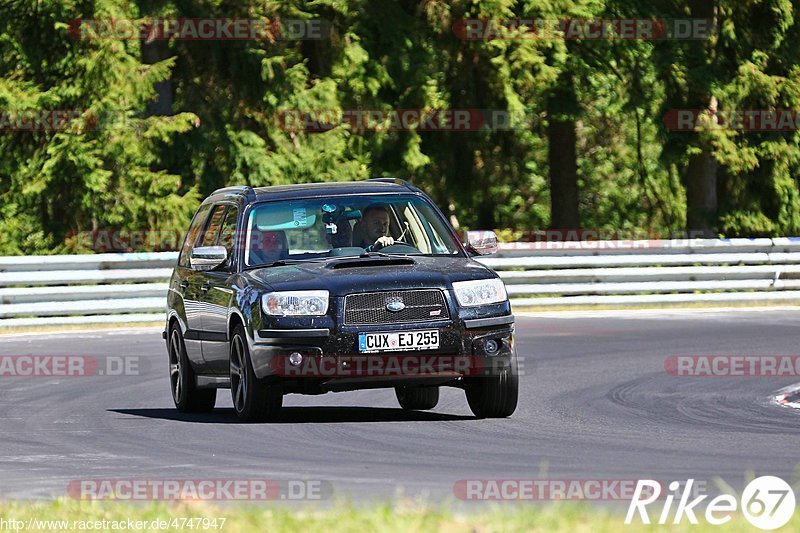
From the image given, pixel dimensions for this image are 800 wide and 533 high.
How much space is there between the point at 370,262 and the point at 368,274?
286 mm

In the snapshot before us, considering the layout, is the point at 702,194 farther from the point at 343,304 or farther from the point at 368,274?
the point at 343,304

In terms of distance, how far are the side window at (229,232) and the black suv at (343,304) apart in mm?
22

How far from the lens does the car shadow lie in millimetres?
12578

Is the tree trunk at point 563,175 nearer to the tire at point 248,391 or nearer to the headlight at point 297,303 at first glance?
the tire at point 248,391

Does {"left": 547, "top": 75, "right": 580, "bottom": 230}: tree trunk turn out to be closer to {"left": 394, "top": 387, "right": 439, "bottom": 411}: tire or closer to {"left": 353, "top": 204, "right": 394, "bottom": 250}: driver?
Answer: {"left": 394, "top": 387, "right": 439, "bottom": 411}: tire

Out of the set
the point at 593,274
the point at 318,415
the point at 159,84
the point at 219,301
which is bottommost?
the point at 593,274

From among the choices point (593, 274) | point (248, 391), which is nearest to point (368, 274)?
point (248, 391)

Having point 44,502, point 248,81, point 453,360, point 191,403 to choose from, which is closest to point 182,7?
point 248,81

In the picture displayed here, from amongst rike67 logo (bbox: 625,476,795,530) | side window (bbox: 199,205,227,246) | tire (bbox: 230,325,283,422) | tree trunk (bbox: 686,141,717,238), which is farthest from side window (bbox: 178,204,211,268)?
tree trunk (bbox: 686,141,717,238)

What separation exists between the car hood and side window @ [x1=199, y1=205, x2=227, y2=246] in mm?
1447

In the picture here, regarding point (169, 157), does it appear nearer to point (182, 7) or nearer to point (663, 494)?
point (182, 7)

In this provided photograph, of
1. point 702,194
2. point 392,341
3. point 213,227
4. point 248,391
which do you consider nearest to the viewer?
point 392,341

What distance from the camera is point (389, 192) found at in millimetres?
13273

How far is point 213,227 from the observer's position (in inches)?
553
